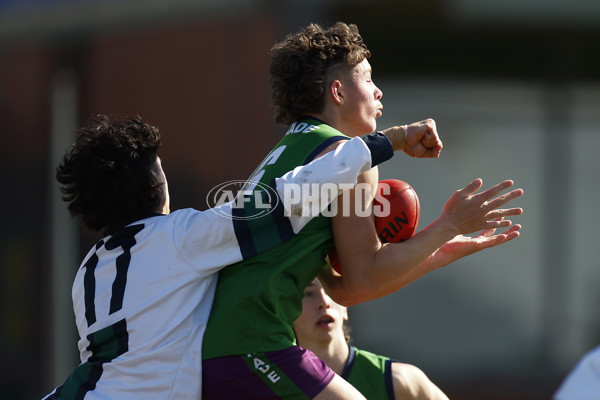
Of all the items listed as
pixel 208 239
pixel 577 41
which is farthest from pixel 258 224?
pixel 577 41

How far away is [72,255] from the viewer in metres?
11.4

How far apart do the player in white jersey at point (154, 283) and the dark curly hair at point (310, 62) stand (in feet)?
1.34

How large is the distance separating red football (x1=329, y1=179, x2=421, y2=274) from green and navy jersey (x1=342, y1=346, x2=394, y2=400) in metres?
0.81

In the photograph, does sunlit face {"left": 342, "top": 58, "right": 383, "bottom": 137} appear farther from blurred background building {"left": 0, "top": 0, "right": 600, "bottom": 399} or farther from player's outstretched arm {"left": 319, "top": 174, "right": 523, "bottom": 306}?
blurred background building {"left": 0, "top": 0, "right": 600, "bottom": 399}

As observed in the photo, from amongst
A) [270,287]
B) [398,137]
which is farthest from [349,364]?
[398,137]

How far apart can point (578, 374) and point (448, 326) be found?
824 centimetres

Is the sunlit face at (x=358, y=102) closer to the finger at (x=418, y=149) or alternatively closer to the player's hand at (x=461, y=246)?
the finger at (x=418, y=149)

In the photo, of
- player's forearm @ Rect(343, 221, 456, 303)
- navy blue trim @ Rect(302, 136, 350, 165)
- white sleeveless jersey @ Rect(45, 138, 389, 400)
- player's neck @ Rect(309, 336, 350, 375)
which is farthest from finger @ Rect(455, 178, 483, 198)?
player's neck @ Rect(309, 336, 350, 375)

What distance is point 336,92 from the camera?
12.3 ft

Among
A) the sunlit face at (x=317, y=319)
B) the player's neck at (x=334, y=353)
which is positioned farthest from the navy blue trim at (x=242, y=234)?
the player's neck at (x=334, y=353)

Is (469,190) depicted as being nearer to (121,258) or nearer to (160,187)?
(160,187)

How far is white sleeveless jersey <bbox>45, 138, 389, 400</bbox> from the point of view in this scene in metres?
3.34

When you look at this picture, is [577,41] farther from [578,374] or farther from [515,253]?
[578,374]

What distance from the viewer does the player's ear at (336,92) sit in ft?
12.2
